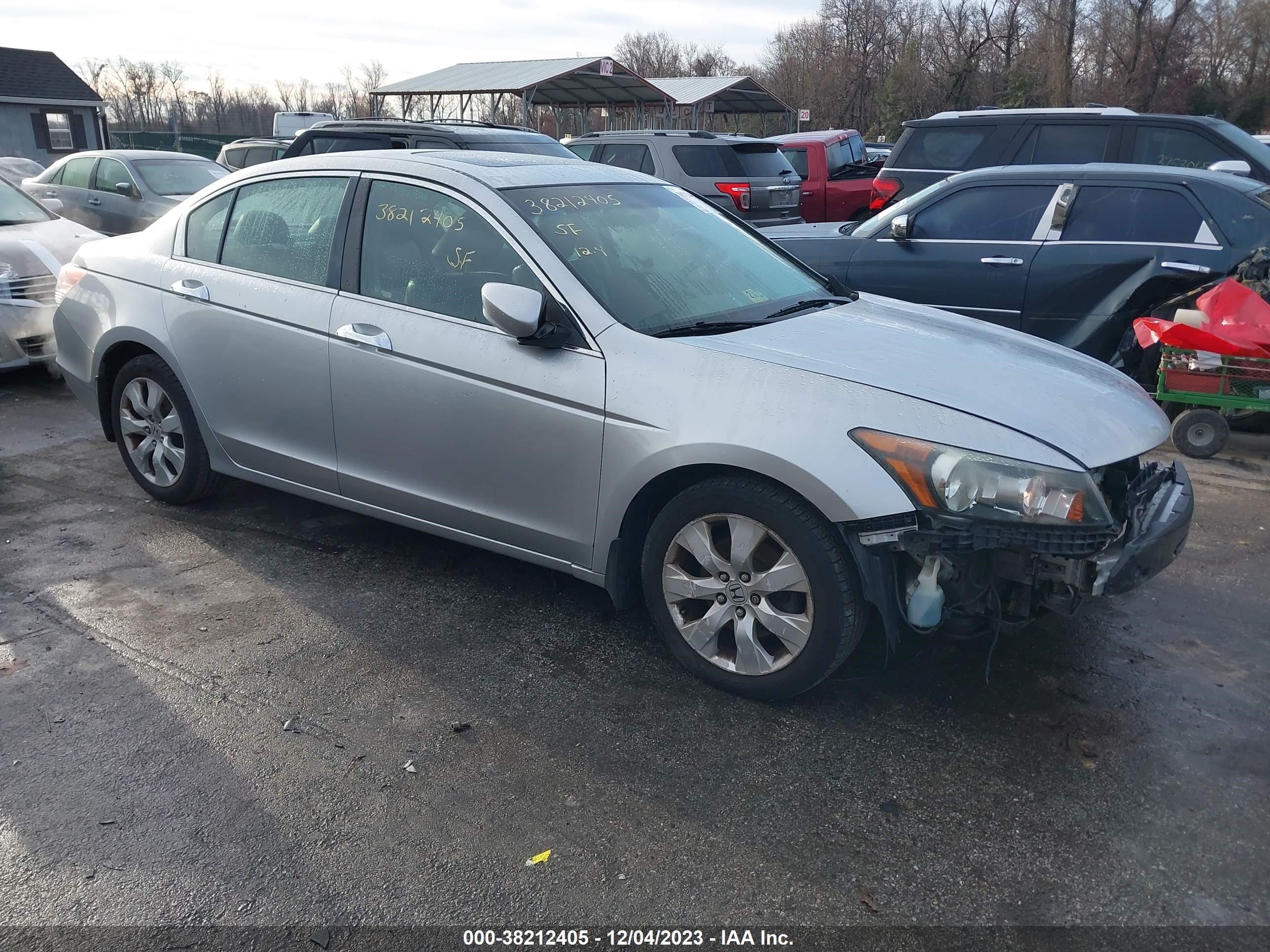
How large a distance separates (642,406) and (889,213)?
4.93m

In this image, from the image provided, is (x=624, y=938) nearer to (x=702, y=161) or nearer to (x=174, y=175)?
(x=702, y=161)

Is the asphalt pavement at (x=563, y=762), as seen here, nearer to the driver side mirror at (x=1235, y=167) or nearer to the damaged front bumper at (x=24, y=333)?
the damaged front bumper at (x=24, y=333)

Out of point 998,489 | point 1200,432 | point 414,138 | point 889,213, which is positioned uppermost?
point 414,138

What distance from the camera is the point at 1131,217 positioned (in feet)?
22.4

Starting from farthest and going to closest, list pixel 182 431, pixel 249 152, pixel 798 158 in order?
pixel 249 152
pixel 798 158
pixel 182 431

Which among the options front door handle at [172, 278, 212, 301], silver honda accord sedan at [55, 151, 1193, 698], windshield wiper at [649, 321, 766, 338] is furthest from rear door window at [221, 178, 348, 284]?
windshield wiper at [649, 321, 766, 338]

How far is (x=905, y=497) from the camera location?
308 cm

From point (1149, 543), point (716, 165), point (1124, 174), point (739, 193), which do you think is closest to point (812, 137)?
point (716, 165)

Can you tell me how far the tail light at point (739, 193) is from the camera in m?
12.7

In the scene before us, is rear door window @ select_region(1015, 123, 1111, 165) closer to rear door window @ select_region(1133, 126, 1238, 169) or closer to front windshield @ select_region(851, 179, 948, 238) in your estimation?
rear door window @ select_region(1133, 126, 1238, 169)

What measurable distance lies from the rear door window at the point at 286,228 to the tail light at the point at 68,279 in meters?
1.13

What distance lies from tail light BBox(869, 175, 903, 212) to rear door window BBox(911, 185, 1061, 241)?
347 centimetres

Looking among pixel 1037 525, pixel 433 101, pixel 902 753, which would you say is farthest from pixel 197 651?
pixel 433 101

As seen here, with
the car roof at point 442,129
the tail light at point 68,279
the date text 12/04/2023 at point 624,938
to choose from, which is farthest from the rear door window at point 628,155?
the date text 12/04/2023 at point 624,938
